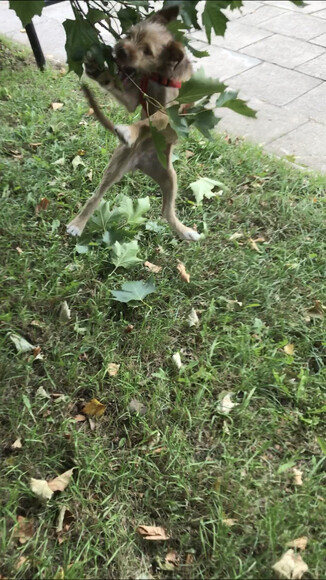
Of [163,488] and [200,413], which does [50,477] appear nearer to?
[163,488]

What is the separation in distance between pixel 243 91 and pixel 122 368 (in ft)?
11.1

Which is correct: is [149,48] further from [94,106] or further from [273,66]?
[273,66]

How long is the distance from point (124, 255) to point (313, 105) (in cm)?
276

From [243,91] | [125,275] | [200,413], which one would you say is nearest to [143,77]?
[125,275]

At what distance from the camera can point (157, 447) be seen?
2.29m

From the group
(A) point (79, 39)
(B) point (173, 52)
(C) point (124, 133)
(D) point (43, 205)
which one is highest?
(A) point (79, 39)

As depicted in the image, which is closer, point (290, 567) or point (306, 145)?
point (290, 567)

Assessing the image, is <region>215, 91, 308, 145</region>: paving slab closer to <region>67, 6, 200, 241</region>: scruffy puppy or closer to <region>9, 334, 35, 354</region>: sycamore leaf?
<region>67, 6, 200, 241</region>: scruffy puppy

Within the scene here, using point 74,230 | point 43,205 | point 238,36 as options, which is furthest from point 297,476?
point 238,36

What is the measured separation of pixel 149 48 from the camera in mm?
2332

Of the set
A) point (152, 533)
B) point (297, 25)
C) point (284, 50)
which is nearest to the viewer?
point (152, 533)

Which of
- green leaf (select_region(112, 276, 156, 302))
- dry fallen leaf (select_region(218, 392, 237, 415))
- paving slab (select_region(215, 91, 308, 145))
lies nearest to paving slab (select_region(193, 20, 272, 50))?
paving slab (select_region(215, 91, 308, 145))

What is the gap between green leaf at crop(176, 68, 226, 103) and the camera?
5.42 ft

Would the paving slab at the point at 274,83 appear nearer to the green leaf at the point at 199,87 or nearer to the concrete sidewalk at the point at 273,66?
the concrete sidewalk at the point at 273,66
